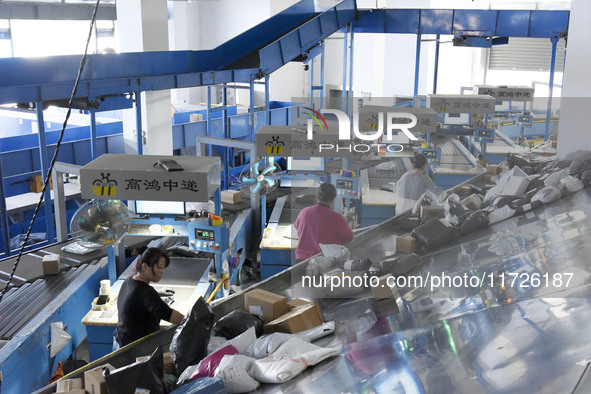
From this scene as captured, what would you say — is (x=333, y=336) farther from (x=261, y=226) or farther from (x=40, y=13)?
(x=40, y=13)

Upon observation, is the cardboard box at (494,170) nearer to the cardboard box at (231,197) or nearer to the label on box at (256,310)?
the cardboard box at (231,197)

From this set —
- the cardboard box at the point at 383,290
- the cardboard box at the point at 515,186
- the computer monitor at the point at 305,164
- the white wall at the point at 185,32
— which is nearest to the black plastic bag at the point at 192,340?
the cardboard box at the point at 383,290

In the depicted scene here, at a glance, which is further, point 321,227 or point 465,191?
point 465,191

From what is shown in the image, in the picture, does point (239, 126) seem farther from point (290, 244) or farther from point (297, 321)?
point (297, 321)

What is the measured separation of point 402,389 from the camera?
253 cm

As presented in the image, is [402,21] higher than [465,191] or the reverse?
higher

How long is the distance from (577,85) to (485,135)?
3023 millimetres

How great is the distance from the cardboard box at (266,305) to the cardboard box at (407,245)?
3.39ft

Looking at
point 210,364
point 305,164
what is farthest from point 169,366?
point 305,164

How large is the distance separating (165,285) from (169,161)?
144cm

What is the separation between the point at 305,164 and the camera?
5965mm

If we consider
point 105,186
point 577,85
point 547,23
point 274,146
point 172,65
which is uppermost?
point 547,23

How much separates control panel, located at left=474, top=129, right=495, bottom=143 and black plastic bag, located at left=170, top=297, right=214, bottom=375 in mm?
6110

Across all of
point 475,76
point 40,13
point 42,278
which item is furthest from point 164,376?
point 475,76
